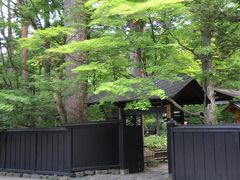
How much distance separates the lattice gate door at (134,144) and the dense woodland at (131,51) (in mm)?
2206

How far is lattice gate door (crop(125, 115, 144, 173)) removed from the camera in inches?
549

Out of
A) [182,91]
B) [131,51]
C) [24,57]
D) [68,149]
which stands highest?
[24,57]

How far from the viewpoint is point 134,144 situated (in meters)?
14.1

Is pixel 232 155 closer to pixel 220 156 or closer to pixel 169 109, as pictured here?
pixel 220 156

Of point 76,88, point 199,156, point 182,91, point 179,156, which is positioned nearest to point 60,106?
point 76,88

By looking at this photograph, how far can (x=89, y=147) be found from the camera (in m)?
13.7

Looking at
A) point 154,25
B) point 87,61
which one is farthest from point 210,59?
point 87,61

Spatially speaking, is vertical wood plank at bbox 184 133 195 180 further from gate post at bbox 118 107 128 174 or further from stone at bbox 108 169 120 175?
stone at bbox 108 169 120 175

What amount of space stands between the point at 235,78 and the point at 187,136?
2.90 metres

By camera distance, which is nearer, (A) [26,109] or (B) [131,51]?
(B) [131,51]

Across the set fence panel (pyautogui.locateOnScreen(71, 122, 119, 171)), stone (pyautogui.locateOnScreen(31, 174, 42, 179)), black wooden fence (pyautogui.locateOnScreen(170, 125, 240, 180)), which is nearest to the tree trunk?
fence panel (pyautogui.locateOnScreen(71, 122, 119, 171))

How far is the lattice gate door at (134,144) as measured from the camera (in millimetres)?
13945

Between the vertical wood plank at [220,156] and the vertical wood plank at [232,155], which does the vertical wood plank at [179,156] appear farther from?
the vertical wood plank at [232,155]

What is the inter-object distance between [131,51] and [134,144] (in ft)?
15.6
